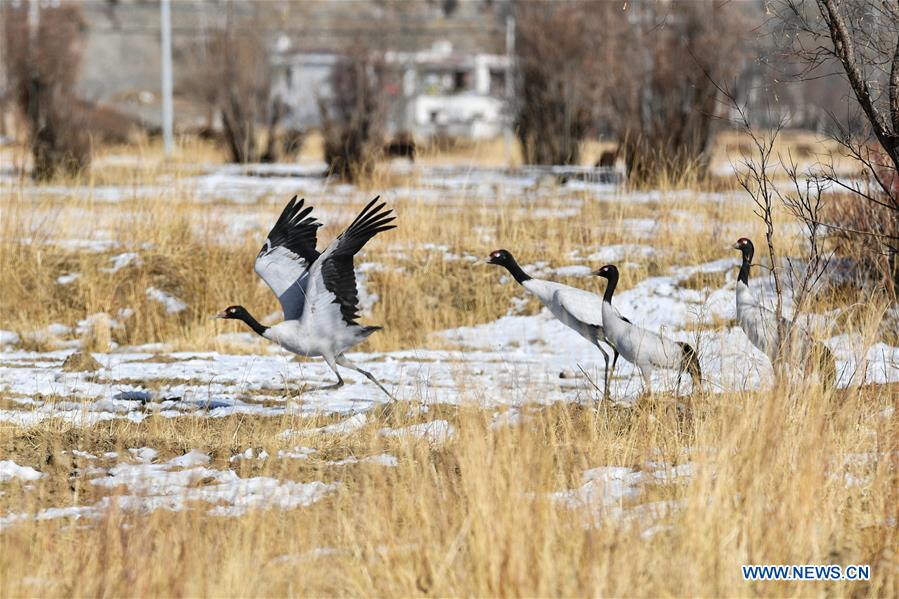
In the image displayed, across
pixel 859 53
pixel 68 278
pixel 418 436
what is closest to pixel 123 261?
pixel 68 278

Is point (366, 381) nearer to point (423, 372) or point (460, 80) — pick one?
point (423, 372)

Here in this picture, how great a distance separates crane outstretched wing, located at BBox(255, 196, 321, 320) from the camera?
695cm

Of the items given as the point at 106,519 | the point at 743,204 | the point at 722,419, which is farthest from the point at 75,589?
the point at 743,204

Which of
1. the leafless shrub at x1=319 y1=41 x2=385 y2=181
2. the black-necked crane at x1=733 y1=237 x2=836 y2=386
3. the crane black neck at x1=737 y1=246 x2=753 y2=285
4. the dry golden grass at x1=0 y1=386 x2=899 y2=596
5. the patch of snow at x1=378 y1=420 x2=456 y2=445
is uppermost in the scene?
the leafless shrub at x1=319 y1=41 x2=385 y2=181

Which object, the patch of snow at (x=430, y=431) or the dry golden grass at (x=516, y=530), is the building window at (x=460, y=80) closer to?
the patch of snow at (x=430, y=431)

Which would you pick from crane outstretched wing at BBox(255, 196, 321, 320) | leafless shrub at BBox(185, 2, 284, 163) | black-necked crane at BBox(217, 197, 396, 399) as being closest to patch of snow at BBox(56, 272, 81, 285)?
black-necked crane at BBox(217, 197, 396, 399)

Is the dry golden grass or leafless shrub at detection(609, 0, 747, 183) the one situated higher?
leafless shrub at detection(609, 0, 747, 183)

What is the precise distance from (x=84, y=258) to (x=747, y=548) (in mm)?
7191

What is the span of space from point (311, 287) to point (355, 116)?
44.2 ft

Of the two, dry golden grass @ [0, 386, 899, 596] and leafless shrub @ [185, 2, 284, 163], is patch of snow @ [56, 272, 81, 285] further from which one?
leafless shrub @ [185, 2, 284, 163]

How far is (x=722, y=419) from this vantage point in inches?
193

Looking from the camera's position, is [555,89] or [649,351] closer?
[649,351]

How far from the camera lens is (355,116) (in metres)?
19.8

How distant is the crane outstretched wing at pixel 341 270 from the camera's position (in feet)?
21.2
